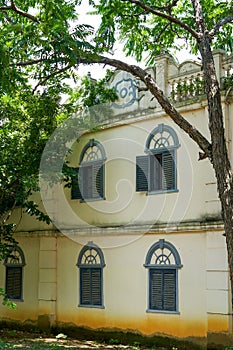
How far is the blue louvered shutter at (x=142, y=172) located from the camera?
1443 centimetres

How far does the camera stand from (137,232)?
47.1 feet

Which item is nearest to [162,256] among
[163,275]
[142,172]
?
[163,275]

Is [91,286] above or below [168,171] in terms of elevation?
Answer: below

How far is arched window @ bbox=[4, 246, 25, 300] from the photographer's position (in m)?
17.2

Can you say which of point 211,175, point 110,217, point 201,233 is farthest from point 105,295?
point 211,175

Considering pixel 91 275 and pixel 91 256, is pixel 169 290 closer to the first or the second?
pixel 91 275

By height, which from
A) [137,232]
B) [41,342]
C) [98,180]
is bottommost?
[41,342]

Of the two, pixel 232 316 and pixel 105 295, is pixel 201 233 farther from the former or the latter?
pixel 105 295

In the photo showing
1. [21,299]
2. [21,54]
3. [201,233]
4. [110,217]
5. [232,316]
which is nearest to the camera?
[21,54]

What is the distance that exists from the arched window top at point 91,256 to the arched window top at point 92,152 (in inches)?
82.4

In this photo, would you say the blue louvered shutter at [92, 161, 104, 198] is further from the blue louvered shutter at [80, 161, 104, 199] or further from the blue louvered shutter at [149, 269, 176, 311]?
the blue louvered shutter at [149, 269, 176, 311]

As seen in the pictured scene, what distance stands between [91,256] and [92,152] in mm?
2578

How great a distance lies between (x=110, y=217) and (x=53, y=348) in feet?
11.1

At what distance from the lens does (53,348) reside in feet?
43.8
